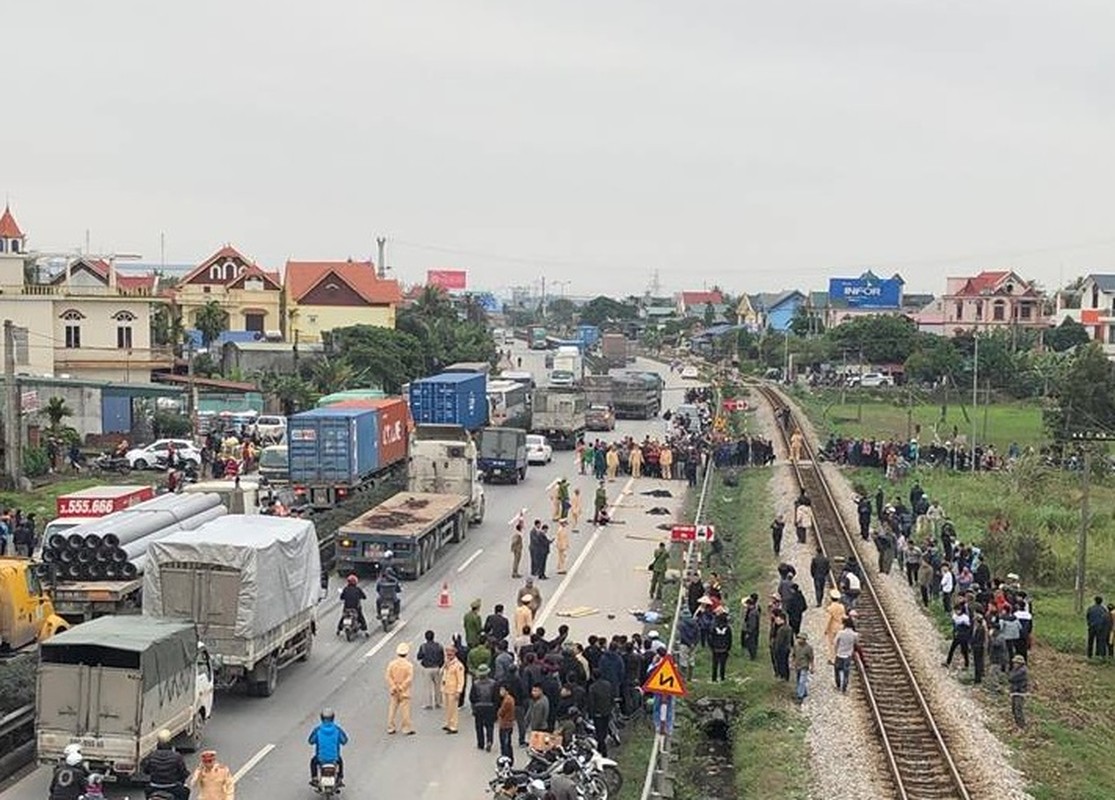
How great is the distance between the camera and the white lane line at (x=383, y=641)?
23.7m

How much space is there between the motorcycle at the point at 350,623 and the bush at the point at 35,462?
23.1 metres

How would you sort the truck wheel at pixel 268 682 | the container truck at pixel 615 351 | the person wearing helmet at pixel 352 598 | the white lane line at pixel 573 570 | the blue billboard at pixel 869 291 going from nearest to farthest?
the truck wheel at pixel 268 682
the person wearing helmet at pixel 352 598
the white lane line at pixel 573 570
the container truck at pixel 615 351
the blue billboard at pixel 869 291

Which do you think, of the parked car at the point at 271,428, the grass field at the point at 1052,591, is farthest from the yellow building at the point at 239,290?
the grass field at the point at 1052,591

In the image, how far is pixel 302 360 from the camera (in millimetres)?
77250

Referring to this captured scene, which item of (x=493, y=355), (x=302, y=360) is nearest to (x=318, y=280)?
(x=493, y=355)

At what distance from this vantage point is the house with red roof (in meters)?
128

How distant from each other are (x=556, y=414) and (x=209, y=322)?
35.1 meters

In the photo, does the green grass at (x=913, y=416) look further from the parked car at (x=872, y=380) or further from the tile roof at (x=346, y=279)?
the tile roof at (x=346, y=279)

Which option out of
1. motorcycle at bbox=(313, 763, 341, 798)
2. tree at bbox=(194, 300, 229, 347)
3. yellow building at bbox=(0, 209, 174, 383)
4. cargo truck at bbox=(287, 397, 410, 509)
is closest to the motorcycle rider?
motorcycle at bbox=(313, 763, 341, 798)

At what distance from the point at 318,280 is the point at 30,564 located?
8173 cm

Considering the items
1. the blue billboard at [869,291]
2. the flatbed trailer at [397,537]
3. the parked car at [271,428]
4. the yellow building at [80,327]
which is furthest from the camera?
the blue billboard at [869,291]

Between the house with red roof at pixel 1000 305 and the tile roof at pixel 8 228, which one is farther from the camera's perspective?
the house with red roof at pixel 1000 305

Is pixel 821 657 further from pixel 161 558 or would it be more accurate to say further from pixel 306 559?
pixel 161 558

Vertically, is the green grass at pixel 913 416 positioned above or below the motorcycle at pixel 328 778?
below
